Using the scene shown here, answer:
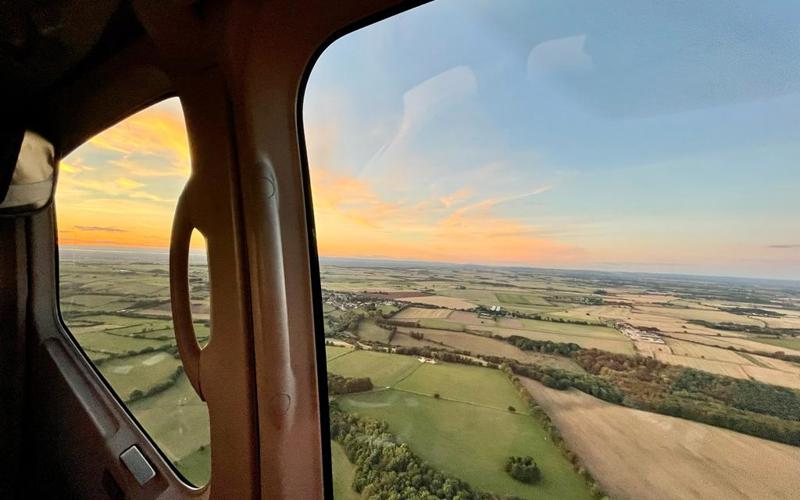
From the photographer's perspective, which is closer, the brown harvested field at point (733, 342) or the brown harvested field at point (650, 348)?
the brown harvested field at point (733, 342)

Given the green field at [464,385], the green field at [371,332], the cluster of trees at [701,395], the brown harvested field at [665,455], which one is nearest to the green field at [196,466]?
the green field at [371,332]

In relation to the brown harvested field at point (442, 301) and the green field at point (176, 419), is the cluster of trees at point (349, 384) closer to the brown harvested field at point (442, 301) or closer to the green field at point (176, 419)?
the brown harvested field at point (442, 301)

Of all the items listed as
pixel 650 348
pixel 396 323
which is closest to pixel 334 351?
pixel 396 323

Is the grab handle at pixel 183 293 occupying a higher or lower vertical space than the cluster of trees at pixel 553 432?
higher

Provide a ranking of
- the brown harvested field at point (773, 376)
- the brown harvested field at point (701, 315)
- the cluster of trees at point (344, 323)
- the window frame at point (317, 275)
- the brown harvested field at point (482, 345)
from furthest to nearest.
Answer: the cluster of trees at point (344, 323)
the window frame at point (317, 275)
the brown harvested field at point (482, 345)
the brown harvested field at point (701, 315)
the brown harvested field at point (773, 376)

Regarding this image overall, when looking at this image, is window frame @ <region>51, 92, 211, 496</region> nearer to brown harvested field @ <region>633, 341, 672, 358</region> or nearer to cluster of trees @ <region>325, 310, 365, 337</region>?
cluster of trees @ <region>325, 310, 365, 337</region>

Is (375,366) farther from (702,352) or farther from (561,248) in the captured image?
(702,352)
